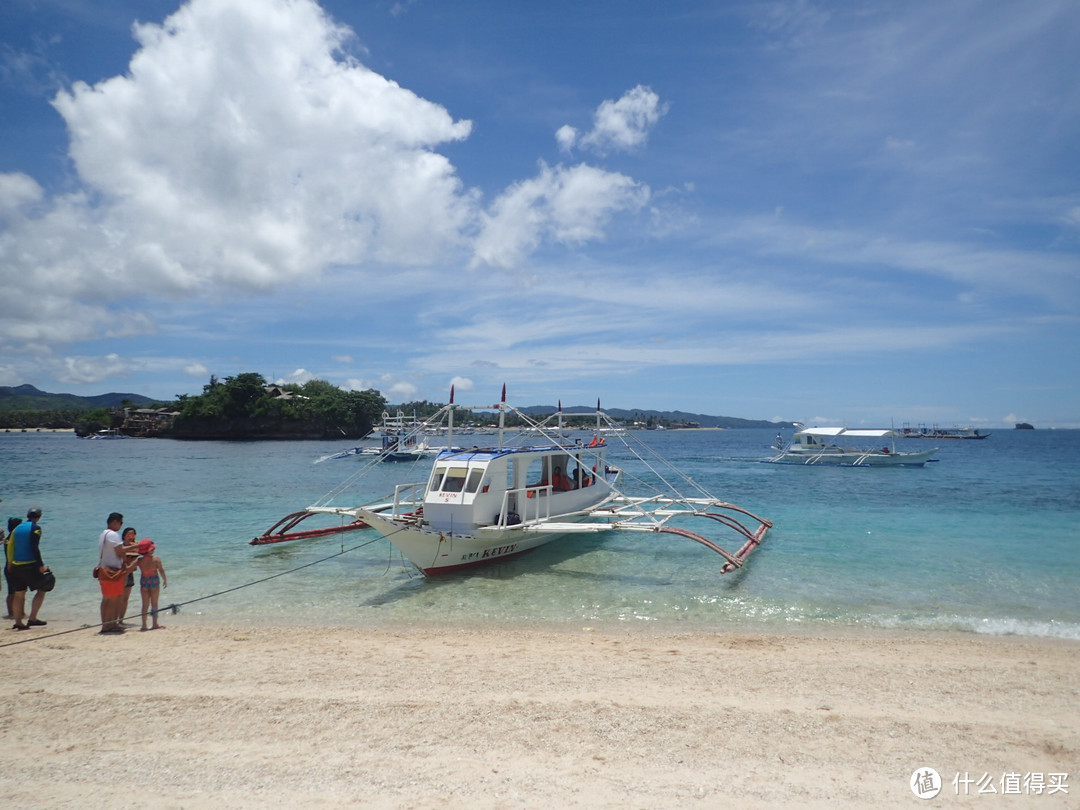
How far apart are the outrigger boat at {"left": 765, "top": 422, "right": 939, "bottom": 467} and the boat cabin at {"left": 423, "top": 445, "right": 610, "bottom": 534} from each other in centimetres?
4226

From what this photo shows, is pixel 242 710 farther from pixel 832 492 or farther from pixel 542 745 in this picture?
pixel 832 492

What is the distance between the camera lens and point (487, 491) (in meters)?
13.5

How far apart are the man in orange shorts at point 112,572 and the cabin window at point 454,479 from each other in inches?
231

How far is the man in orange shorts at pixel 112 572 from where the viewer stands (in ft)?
30.1

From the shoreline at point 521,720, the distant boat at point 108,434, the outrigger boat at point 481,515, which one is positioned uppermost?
the outrigger boat at point 481,515

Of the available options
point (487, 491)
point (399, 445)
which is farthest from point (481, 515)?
point (399, 445)

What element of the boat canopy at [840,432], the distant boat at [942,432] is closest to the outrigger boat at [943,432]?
the distant boat at [942,432]

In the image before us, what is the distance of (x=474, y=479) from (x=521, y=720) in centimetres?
751

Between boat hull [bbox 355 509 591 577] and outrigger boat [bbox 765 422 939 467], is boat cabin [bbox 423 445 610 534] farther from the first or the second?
outrigger boat [bbox 765 422 939 467]

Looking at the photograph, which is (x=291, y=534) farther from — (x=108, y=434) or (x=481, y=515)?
(x=108, y=434)

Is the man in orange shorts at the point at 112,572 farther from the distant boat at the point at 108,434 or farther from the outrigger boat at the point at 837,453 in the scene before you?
the distant boat at the point at 108,434

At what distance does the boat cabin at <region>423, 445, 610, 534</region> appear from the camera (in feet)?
43.4

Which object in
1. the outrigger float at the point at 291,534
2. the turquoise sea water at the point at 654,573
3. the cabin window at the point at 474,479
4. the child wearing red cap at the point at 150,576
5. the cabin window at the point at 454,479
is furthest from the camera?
the outrigger float at the point at 291,534

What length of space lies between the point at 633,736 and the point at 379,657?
4.06 metres
